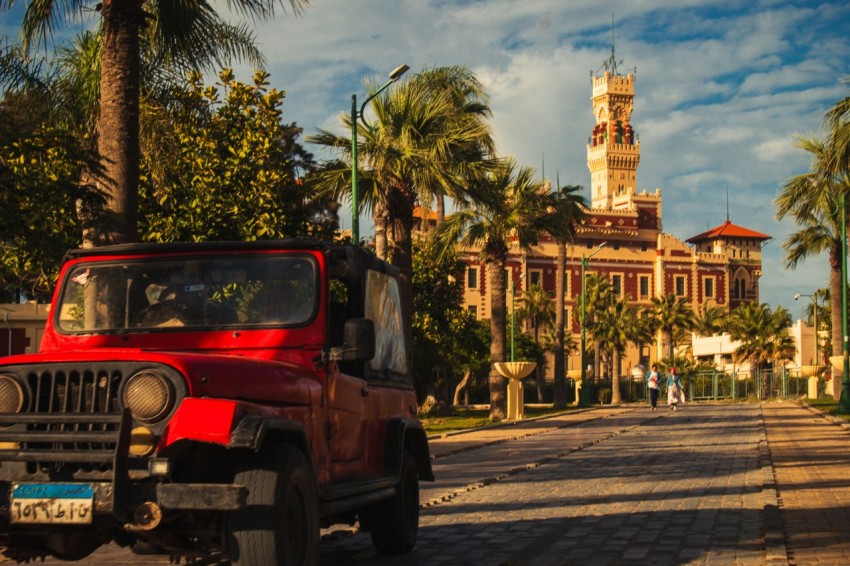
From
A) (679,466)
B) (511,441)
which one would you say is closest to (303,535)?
(679,466)

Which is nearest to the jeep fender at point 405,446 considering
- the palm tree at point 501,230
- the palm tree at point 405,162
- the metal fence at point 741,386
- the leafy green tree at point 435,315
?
the palm tree at point 405,162

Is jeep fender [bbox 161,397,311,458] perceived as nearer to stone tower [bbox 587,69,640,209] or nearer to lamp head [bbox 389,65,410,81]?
lamp head [bbox 389,65,410,81]

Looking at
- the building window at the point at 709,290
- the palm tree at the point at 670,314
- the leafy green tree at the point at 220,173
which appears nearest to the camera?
the leafy green tree at the point at 220,173

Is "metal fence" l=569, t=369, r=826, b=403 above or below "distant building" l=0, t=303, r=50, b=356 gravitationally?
below

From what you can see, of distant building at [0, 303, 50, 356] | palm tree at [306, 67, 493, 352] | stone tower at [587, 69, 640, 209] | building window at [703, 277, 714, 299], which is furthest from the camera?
stone tower at [587, 69, 640, 209]

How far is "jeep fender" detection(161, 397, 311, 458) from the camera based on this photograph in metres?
5.89

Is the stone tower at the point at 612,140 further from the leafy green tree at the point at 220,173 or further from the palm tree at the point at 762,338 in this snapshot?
the leafy green tree at the point at 220,173

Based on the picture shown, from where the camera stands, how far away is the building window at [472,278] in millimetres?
107231

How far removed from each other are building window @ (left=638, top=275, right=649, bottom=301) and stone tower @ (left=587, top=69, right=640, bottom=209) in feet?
106

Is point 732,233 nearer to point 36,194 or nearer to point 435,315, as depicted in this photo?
point 435,315

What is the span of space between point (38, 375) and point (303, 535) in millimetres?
1666

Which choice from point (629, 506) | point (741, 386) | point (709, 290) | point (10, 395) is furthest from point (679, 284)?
point (10, 395)

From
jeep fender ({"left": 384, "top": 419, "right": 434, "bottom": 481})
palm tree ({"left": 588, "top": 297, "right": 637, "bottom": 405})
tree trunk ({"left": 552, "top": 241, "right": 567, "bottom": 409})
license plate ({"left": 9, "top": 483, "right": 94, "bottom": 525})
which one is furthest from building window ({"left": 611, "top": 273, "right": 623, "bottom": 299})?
license plate ({"left": 9, "top": 483, "right": 94, "bottom": 525})

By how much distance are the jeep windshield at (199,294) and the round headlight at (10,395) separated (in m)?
1.50
